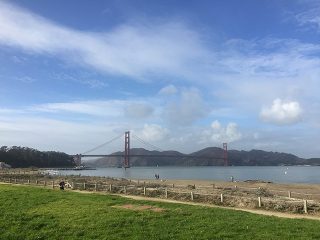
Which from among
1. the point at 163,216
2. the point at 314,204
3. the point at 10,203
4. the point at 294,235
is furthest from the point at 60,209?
the point at 314,204

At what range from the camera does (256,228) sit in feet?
55.5

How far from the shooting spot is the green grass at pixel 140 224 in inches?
632

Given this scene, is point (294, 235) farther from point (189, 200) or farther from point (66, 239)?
point (189, 200)

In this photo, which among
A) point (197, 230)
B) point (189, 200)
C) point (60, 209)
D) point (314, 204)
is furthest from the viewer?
point (189, 200)

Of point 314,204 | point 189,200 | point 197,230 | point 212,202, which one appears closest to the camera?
point 197,230

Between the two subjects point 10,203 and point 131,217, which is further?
point 10,203

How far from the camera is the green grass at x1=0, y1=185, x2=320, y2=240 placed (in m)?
16.1

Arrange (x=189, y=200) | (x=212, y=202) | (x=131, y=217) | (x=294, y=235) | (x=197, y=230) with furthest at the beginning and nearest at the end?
1. (x=189, y=200)
2. (x=212, y=202)
3. (x=131, y=217)
4. (x=197, y=230)
5. (x=294, y=235)

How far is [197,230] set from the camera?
16.6m

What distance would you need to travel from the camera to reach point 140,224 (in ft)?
59.6

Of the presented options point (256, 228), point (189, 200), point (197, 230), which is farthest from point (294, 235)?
point (189, 200)

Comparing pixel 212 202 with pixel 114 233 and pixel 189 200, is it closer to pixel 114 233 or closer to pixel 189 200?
pixel 189 200

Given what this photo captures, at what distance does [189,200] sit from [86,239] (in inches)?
665

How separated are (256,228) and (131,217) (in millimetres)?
5744
